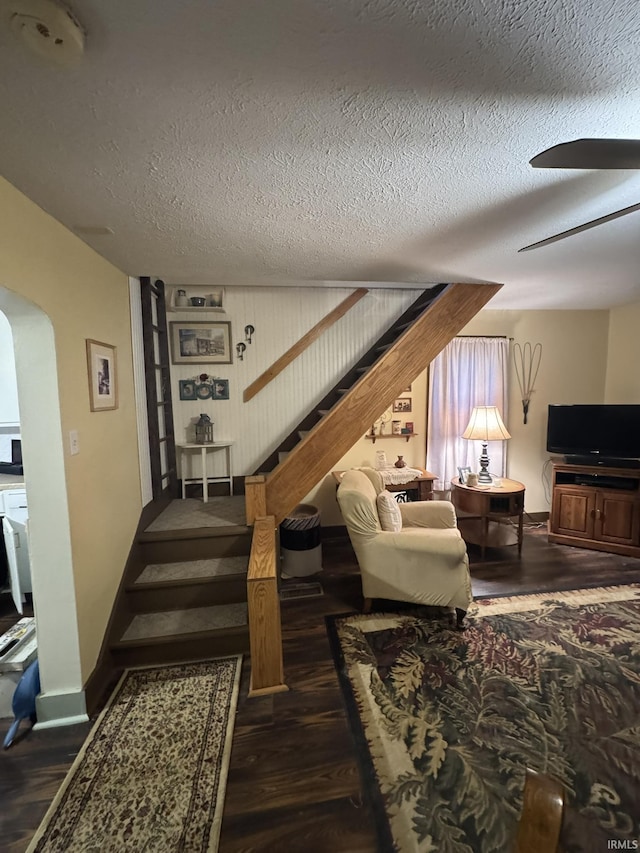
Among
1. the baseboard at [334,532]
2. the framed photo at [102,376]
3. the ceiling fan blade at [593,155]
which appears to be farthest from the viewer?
the baseboard at [334,532]

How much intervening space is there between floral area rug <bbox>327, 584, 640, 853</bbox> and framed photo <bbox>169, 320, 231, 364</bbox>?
2478mm

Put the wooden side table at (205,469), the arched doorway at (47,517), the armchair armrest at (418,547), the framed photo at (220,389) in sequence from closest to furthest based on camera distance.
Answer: the arched doorway at (47,517) → the armchair armrest at (418,547) → the wooden side table at (205,469) → the framed photo at (220,389)

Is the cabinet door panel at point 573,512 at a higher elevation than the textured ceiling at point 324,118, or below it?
below

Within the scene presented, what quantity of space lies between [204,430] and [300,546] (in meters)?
1.38

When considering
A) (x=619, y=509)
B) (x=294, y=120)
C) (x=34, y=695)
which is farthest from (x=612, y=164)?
(x=619, y=509)

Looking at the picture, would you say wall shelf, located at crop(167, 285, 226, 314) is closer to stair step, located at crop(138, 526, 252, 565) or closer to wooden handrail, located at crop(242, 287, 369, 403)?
wooden handrail, located at crop(242, 287, 369, 403)

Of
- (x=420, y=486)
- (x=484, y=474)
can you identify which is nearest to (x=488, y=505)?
(x=484, y=474)

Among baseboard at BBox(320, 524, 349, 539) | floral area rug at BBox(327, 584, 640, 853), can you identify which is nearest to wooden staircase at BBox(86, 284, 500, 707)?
floral area rug at BBox(327, 584, 640, 853)

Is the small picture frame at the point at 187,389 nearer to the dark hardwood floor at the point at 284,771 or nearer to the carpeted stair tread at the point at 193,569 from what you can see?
the carpeted stair tread at the point at 193,569

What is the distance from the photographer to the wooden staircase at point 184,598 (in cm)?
209

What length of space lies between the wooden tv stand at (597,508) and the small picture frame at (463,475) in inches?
35.2

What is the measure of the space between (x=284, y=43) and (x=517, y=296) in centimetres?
319

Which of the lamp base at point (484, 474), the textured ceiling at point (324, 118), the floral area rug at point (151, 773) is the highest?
the textured ceiling at point (324, 118)

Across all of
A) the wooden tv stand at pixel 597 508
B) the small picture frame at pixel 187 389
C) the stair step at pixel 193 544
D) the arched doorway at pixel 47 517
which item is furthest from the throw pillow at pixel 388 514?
the wooden tv stand at pixel 597 508
